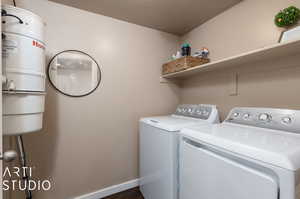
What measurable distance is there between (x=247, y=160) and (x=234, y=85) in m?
1.05

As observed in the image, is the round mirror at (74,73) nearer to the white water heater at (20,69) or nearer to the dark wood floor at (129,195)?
the white water heater at (20,69)

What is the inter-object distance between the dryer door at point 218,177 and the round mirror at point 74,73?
48.4 inches

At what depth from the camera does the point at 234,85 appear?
152 centimetres

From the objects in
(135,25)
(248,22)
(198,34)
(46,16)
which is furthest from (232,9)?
(46,16)

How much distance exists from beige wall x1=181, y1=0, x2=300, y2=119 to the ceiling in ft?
0.52

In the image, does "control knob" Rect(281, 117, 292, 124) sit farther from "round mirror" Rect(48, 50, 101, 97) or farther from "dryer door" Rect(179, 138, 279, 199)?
"round mirror" Rect(48, 50, 101, 97)

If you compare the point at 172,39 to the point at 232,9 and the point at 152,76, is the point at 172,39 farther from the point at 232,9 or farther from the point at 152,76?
the point at 232,9

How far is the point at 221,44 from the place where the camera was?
167 centimetres

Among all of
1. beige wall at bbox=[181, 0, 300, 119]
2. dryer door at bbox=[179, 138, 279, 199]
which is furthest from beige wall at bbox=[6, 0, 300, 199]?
dryer door at bbox=[179, 138, 279, 199]

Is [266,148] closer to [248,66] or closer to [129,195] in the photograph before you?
[248,66]

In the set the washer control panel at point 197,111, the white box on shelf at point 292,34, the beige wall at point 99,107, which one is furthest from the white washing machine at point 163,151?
the white box on shelf at point 292,34

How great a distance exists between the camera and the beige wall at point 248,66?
1162 millimetres

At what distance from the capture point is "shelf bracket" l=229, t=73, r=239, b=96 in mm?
1503

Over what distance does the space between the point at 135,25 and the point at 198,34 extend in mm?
888
